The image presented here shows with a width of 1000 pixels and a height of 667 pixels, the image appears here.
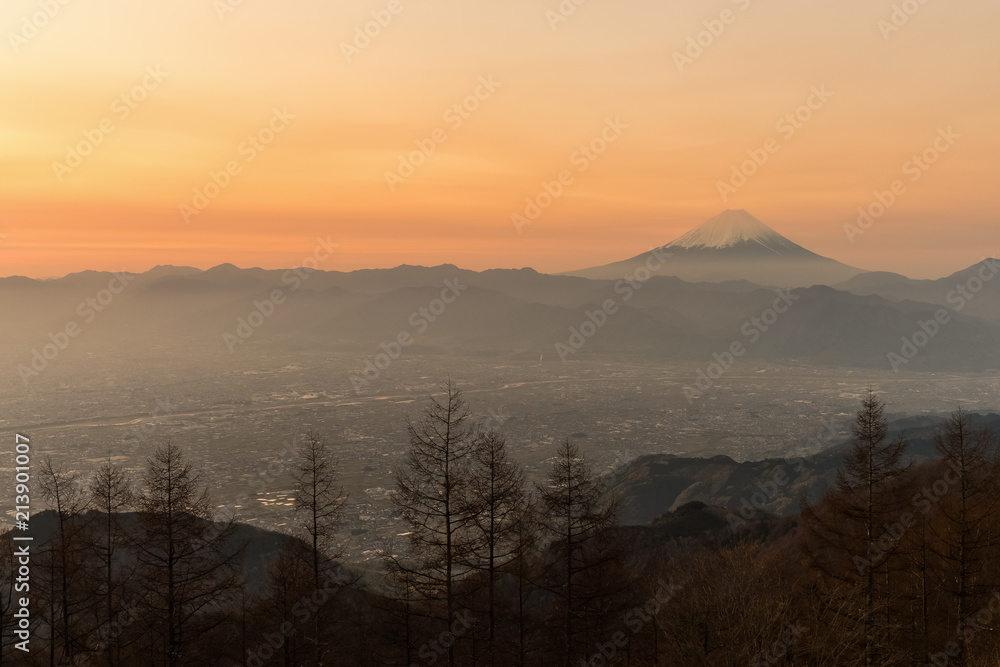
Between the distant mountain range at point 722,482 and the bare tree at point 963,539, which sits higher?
the bare tree at point 963,539

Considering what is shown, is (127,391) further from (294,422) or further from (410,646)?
(410,646)

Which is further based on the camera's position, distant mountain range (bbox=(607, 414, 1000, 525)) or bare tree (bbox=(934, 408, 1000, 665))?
distant mountain range (bbox=(607, 414, 1000, 525))

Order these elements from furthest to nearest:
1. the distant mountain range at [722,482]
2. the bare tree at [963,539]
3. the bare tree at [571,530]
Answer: the distant mountain range at [722,482]
the bare tree at [963,539]
the bare tree at [571,530]

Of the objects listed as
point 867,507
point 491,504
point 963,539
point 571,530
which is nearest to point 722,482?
point 963,539

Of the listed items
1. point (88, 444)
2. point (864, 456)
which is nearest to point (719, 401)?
point (88, 444)

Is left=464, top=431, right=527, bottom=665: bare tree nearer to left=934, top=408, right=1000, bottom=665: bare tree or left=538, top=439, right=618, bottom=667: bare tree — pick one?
left=538, top=439, right=618, bottom=667: bare tree

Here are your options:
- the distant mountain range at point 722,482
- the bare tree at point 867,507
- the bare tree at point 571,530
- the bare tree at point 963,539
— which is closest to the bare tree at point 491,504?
the bare tree at point 571,530

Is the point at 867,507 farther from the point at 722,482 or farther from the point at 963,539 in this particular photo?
the point at 722,482

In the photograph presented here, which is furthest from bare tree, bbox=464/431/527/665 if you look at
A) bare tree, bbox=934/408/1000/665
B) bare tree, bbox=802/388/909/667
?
bare tree, bbox=934/408/1000/665

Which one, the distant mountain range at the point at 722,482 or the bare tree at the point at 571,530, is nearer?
the bare tree at the point at 571,530

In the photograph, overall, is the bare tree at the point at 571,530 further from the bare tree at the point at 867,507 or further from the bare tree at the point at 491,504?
the bare tree at the point at 867,507

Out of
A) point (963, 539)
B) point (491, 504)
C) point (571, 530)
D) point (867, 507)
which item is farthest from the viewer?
point (963, 539)
